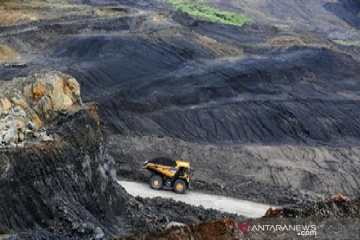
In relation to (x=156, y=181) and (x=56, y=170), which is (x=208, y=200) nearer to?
(x=156, y=181)

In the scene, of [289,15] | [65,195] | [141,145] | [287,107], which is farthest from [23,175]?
[289,15]

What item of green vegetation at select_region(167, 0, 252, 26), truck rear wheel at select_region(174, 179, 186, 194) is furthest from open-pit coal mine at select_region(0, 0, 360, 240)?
green vegetation at select_region(167, 0, 252, 26)

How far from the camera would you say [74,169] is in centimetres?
1274

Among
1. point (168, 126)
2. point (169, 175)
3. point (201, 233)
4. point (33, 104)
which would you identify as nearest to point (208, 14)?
point (168, 126)

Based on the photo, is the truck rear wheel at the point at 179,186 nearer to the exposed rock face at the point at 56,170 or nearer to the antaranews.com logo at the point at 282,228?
the exposed rock face at the point at 56,170

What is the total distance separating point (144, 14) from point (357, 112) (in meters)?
21.6

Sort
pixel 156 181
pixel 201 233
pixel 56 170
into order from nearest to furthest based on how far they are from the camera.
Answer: pixel 201 233 < pixel 56 170 < pixel 156 181

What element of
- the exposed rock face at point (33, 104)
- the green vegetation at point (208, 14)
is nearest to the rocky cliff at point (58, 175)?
the exposed rock face at point (33, 104)

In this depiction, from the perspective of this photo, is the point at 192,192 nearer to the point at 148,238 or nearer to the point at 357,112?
the point at 148,238

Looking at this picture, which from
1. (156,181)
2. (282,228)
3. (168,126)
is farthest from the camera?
(168,126)

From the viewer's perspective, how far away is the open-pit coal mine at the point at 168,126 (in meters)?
11.7

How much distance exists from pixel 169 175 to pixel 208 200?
1.68m

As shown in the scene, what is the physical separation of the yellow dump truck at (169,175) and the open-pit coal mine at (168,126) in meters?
0.37

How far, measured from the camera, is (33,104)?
13656 mm
